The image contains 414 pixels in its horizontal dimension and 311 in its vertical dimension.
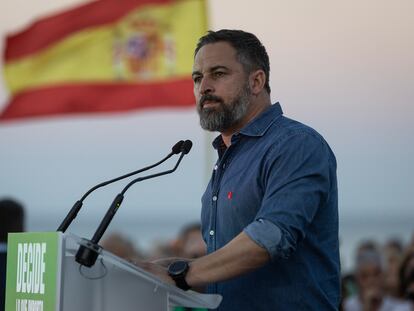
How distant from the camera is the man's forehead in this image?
12.2 feet

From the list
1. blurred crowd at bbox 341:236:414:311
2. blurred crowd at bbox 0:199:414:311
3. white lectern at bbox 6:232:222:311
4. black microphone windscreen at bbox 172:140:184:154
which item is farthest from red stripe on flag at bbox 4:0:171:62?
white lectern at bbox 6:232:222:311

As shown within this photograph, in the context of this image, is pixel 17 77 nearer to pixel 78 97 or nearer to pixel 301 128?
pixel 78 97

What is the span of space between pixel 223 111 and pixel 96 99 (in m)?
8.55

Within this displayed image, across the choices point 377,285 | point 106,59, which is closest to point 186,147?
point 377,285

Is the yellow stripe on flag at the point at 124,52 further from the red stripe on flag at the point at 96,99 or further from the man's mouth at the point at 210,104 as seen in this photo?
the man's mouth at the point at 210,104

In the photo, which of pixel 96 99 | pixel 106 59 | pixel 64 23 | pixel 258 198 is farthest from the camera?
pixel 64 23

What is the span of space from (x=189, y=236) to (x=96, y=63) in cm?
471

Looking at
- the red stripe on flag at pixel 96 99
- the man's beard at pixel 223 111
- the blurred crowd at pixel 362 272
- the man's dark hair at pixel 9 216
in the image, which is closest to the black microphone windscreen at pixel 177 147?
the man's beard at pixel 223 111

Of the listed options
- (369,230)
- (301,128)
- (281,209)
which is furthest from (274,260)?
(369,230)

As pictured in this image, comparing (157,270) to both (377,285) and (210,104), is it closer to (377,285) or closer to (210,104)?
(210,104)

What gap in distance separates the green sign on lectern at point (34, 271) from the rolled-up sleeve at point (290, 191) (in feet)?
1.88

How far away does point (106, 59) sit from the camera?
11.9m

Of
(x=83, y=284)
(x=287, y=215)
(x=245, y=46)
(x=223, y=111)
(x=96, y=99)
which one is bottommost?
(x=83, y=284)

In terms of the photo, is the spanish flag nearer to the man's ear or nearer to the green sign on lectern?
the man's ear
